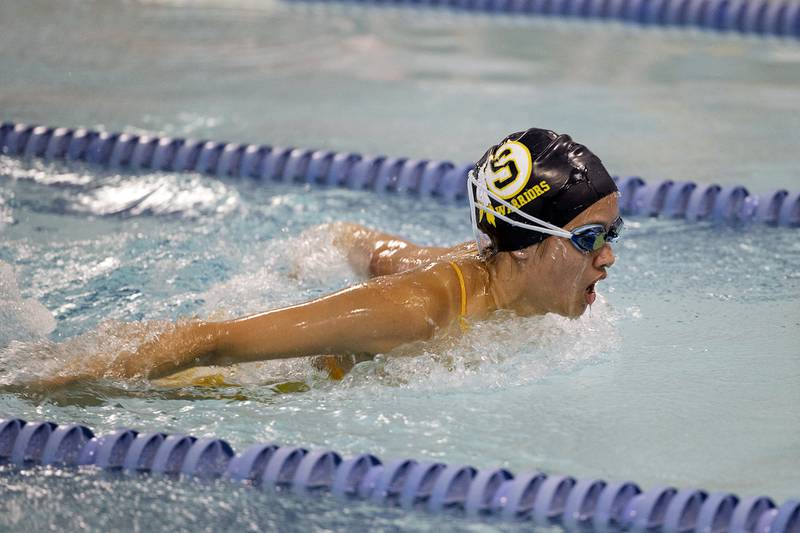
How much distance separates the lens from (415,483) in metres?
2.62

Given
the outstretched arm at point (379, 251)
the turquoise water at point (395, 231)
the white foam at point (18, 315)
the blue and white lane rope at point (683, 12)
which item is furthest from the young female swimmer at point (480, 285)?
the blue and white lane rope at point (683, 12)

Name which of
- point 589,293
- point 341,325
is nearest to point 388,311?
point 341,325

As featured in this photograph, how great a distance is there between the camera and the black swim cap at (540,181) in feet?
9.73

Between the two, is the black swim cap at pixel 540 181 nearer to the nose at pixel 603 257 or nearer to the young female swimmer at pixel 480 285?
the young female swimmer at pixel 480 285

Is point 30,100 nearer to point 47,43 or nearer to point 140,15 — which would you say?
point 47,43

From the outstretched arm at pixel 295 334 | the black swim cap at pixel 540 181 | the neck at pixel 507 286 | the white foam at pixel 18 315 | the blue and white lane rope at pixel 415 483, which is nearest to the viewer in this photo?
the blue and white lane rope at pixel 415 483

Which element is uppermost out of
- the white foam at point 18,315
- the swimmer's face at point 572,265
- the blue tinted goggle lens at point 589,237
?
the blue tinted goggle lens at point 589,237

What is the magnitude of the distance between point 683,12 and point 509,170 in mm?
5029

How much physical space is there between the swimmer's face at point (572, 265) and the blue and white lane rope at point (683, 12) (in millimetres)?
4850

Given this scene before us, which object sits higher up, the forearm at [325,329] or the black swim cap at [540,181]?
the black swim cap at [540,181]

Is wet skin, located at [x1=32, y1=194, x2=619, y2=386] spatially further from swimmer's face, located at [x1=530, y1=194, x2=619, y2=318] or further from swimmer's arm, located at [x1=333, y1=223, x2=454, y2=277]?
swimmer's arm, located at [x1=333, y1=223, x2=454, y2=277]

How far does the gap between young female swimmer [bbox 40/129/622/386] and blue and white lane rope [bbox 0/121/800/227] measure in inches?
64.4

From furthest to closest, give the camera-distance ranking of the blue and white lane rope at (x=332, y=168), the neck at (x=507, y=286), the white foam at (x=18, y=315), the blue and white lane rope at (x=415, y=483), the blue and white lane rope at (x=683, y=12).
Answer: the blue and white lane rope at (x=683, y=12)
the blue and white lane rope at (x=332, y=168)
the white foam at (x=18, y=315)
the neck at (x=507, y=286)
the blue and white lane rope at (x=415, y=483)

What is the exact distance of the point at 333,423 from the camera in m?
2.89
